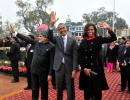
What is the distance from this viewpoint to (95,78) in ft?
21.1

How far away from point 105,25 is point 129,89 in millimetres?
4674

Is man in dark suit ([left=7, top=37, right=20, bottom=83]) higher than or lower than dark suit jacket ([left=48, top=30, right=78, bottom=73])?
lower

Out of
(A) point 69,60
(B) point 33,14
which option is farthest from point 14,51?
(B) point 33,14

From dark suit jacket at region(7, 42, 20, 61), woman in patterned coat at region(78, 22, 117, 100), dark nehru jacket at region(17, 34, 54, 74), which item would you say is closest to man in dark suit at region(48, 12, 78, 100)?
dark nehru jacket at region(17, 34, 54, 74)

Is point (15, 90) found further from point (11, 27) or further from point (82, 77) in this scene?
point (82, 77)

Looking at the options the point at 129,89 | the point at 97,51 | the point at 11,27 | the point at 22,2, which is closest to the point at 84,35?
the point at 97,51

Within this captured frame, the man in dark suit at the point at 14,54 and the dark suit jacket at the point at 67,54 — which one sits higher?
the dark suit jacket at the point at 67,54

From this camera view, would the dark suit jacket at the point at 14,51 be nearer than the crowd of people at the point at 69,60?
No

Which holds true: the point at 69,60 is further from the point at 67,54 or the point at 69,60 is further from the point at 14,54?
the point at 14,54

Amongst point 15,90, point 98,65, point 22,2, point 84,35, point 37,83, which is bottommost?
point 15,90

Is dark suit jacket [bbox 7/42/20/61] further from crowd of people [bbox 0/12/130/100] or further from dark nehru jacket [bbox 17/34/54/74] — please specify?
dark nehru jacket [bbox 17/34/54/74]

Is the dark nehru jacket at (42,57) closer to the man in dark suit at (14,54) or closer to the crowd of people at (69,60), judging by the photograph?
the crowd of people at (69,60)

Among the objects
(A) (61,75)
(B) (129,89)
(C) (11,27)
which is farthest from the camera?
(B) (129,89)

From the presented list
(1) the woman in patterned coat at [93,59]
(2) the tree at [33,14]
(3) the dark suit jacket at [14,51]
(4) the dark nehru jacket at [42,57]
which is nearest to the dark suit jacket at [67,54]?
(4) the dark nehru jacket at [42,57]
